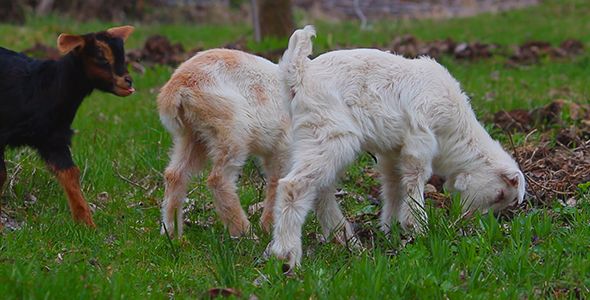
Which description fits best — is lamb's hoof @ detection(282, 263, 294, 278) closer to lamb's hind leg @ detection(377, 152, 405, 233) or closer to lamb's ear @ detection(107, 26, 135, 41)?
lamb's hind leg @ detection(377, 152, 405, 233)

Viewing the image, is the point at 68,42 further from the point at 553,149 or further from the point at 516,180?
the point at 553,149

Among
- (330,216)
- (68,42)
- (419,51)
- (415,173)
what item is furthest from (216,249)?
(419,51)

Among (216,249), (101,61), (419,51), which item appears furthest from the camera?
(419,51)

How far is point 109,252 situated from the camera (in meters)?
4.21

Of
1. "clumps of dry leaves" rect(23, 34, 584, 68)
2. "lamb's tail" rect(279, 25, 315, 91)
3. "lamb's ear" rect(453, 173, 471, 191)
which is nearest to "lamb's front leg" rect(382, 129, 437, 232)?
"lamb's ear" rect(453, 173, 471, 191)

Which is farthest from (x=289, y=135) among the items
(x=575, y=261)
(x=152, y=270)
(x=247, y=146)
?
(x=575, y=261)

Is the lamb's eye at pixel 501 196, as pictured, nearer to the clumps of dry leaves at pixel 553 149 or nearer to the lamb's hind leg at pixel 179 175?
the clumps of dry leaves at pixel 553 149

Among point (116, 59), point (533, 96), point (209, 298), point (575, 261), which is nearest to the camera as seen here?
point (209, 298)

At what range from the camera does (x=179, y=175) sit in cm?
477

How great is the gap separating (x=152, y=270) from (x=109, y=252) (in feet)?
1.33

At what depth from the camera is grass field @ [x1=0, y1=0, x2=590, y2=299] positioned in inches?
135

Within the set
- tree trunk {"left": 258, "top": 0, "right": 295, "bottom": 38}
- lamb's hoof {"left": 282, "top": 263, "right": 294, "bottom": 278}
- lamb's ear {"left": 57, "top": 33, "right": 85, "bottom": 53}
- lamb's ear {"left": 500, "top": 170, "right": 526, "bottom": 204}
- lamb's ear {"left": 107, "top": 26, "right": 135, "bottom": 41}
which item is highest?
lamb's ear {"left": 57, "top": 33, "right": 85, "bottom": 53}

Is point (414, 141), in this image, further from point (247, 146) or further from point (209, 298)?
point (209, 298)

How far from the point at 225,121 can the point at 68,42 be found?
1.29m
